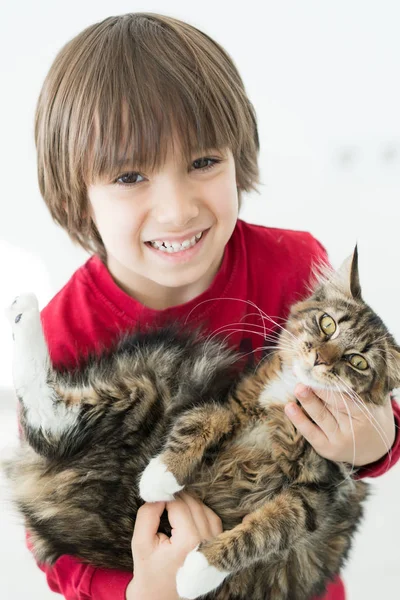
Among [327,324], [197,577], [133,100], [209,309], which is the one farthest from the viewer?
[209,309]

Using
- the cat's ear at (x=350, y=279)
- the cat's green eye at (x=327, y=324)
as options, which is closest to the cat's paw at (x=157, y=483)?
the cat's green eye at (x=327, y=324)

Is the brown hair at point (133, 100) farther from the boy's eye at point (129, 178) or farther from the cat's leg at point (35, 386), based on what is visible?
the cat's leg at point (35, 386)

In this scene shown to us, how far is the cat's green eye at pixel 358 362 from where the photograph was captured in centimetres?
148

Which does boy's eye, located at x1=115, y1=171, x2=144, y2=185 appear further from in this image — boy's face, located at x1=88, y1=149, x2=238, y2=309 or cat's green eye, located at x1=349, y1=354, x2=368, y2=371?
cat's green eye, located at x1=349, y1=354, x2=368, y2=371

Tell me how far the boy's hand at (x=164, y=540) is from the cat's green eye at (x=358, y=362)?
42 centimetres

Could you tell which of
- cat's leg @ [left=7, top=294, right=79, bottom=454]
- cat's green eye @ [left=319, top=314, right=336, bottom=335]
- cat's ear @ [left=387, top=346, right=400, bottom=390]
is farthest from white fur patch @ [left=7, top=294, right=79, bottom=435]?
cat's ear @ [left=387, top=346, right=400, bottom=390]

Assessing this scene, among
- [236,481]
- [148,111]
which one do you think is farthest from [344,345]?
[148,111]

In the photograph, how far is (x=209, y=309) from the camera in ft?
5.71

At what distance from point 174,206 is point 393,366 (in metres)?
0.55

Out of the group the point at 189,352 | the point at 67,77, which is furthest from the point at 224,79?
the point at 189,352

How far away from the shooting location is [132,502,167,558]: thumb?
139cm

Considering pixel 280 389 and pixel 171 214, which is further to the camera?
pixel 280 389

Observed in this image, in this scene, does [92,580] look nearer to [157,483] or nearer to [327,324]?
[157,483]

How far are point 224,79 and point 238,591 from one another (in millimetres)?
1048
